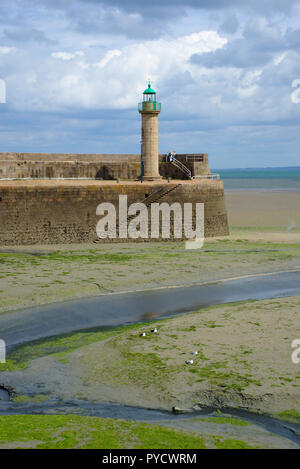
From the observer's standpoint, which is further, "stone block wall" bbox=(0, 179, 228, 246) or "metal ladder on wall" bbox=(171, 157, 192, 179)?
"metal ladder on wall" bbox=(171, 157, 192, 179)

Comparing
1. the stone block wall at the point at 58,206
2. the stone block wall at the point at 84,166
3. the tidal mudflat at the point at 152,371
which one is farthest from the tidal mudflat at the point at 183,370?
the stone block wall at the point at 84,166

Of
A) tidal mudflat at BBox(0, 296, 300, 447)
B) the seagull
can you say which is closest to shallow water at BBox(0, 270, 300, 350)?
tidal mudflat at BBox(0, 296, 300, 447)

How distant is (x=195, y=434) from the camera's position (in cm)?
698

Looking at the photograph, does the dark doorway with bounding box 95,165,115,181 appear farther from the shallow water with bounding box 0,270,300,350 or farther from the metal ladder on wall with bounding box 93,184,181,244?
the shallow water with bounding box 0,270,300,350

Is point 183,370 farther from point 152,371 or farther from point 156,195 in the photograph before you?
point 156,195

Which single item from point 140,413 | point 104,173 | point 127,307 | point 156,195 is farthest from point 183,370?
point 104,173

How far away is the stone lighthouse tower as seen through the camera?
26.1 metres

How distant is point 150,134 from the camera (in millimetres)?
26391

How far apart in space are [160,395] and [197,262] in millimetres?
11139

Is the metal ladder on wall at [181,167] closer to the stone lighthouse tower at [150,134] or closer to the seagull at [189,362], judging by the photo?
the stone lighthouse tower at [150,134]

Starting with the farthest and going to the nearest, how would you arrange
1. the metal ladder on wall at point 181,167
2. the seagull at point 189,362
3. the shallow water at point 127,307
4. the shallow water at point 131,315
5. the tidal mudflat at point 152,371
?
the metal ladder on wall at point 181,167
the shallow water at point 127,307
the seagull at point 189,362
the shallow water at point 131,315
the tidal mudflat at point 152,371

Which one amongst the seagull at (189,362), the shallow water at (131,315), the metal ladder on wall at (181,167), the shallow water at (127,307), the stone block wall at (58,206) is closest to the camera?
the shallow water at (131,315)

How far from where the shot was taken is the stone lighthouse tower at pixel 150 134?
26.1 m

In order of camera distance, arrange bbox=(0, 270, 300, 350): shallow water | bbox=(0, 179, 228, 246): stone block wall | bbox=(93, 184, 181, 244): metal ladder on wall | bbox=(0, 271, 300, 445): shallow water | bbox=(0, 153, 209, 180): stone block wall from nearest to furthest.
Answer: bbox=(0, 271, 300, 445): shallow water < bbox=(0, 270, 300, 350): shallow water < bbox=(0, 179, 228, 246): stone block wall < bbox=(93, 184, 181, 244): metal ladder on wall < bbox=(0, 153, 209, 180): stone block wall
